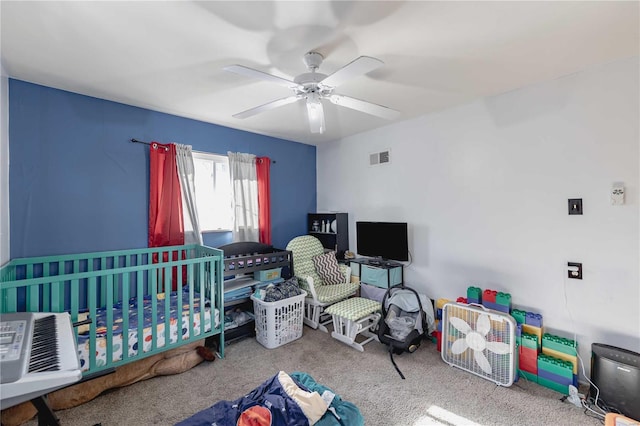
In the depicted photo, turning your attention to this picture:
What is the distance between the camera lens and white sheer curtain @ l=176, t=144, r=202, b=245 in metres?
2.97

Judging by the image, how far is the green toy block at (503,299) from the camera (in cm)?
240

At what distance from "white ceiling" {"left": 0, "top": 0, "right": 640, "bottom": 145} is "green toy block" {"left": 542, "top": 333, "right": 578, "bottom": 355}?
2.11 meters

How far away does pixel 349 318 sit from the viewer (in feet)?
8.67

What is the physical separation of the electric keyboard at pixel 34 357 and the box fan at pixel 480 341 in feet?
8.31

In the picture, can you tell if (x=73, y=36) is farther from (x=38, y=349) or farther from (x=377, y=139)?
(x=377, y=139)

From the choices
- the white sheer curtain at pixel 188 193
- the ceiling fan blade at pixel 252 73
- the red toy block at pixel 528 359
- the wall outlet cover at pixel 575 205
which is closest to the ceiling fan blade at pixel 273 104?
the ceiling fan blade at pixel 252 73

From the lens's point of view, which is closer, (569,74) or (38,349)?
(38,349)

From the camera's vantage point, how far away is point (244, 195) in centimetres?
348

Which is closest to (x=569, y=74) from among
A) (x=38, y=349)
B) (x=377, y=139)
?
(x=377, y=139)

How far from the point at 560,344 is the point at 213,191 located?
12.0ft

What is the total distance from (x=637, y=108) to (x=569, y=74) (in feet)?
1.67

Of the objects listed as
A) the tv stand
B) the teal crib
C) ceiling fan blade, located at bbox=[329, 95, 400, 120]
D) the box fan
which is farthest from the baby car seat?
ceiling fan blade, located at bbox=[329, 95, 400, 120]

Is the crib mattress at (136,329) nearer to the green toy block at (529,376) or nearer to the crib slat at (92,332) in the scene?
the crib slat at (92,332)

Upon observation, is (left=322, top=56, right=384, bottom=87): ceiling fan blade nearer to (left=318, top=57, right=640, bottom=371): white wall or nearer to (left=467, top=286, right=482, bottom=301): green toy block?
(left=318, top=57, right=640, bottom=371): white wall
